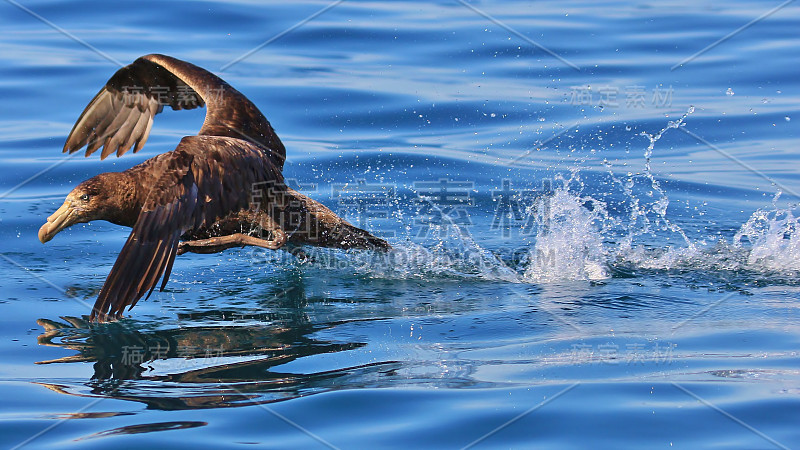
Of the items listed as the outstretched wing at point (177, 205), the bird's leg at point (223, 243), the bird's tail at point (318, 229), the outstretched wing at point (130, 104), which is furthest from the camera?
the outstretched wing at point (130, 104)

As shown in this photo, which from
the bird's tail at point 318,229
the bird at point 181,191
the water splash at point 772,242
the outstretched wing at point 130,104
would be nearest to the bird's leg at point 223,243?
the bird at point 181,191

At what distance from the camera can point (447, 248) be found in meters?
7.56

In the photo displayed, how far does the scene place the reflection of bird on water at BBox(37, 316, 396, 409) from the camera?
15.8 feet

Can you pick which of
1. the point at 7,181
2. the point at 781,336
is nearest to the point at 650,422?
the point at 781,336

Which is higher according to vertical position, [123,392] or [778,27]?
[778,27]

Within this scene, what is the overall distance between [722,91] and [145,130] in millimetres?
7048

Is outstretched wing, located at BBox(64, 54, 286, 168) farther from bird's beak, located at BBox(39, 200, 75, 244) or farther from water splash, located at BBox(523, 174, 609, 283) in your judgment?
water splash, located at BBox(523, 174, 609, 283)

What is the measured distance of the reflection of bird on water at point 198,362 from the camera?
15.8 ft

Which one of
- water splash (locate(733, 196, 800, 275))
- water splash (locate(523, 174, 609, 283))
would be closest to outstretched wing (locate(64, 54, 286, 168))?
water splash (locate(523, 174, 609, 283))

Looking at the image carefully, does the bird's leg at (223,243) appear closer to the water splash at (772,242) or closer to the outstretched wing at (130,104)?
→ the outstretched wing at (130,104)

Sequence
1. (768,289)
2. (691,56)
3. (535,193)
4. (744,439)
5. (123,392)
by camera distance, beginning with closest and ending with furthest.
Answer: (744,439) → (123,392) → (768,289) → (535,193) → (691,56)

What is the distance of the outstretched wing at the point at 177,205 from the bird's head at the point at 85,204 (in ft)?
1.50

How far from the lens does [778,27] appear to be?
567 inches

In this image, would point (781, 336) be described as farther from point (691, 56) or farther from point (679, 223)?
point (691, 56)
